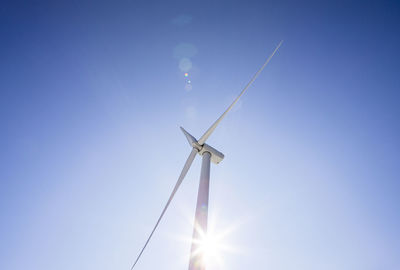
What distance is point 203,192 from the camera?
32.8 feet

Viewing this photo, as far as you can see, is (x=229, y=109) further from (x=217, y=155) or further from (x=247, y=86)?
A: (x=217, y=155)

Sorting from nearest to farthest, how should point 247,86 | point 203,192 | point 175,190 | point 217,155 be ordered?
point 203,192 → point 175,190 → point 217,155 → point 247,86


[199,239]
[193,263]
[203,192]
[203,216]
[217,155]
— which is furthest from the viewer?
[217,155]

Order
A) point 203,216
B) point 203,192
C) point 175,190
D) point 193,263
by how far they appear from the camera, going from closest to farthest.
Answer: point 193,263
point 203,216
point 203,192
point 175,190

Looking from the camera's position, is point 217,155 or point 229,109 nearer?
point 217,155

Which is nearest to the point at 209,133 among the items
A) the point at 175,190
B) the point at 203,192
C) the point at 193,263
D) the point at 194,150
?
the point at 194,150

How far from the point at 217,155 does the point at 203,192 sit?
16.4 feet

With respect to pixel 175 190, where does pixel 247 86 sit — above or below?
above

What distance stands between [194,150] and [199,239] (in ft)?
24.7

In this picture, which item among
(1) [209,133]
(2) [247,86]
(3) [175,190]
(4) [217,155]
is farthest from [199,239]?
(2) [247,86]

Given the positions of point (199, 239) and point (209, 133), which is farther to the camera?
point (209, 133)

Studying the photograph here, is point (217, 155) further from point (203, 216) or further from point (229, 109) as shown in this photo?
point (203, 216)

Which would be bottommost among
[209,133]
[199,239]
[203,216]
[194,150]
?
[199,239]

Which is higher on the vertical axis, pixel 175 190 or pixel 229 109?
pixel 229 109
